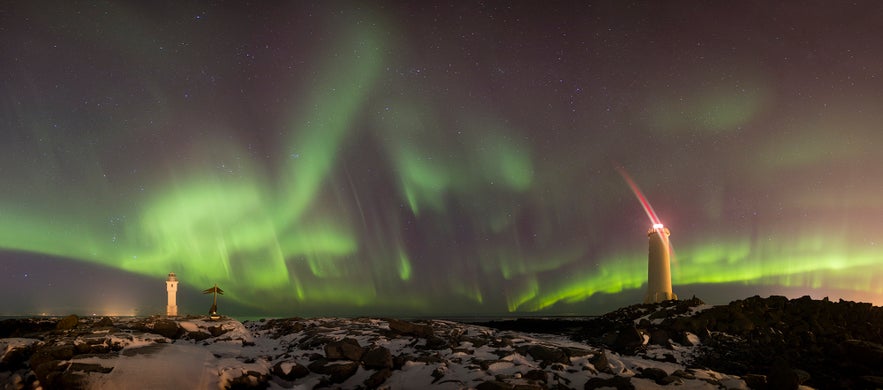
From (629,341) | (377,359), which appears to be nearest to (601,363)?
(629,341)

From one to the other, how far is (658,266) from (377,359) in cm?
2827

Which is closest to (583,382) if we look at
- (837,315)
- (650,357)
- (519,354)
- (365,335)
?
(519,354)

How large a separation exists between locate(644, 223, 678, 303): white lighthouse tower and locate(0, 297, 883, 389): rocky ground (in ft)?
41.6

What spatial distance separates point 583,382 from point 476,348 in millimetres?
4175

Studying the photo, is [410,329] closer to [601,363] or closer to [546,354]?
[546,354]

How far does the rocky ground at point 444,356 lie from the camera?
1119cm

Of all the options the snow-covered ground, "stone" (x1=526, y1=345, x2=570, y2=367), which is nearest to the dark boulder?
the snow-covered ground

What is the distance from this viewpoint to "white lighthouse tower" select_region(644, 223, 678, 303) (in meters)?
34.0

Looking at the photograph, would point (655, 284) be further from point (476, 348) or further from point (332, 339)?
point (332, 339)

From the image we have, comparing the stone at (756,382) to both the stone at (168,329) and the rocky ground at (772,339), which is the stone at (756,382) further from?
the stone at (168,329)

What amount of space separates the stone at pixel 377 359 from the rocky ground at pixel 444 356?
0.11ft

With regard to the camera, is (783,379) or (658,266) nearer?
(783,379)

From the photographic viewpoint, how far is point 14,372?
11.5 metres

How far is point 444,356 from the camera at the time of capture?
13.8 meters
